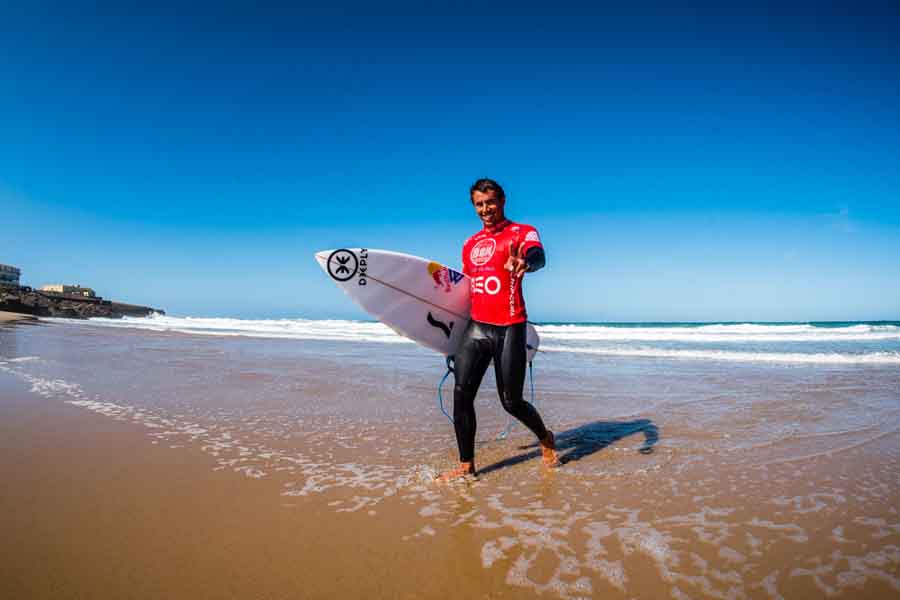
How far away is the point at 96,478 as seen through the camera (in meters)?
3.09

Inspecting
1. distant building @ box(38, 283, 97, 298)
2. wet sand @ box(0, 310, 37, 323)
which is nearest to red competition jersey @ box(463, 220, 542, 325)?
wet sand @ box(0, 310, 37, 323)

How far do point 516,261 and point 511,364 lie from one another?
738mm

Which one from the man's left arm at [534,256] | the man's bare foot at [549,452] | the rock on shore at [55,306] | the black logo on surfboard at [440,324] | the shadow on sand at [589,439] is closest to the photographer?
the man's left arm at [534,256]

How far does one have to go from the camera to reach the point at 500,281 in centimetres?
338

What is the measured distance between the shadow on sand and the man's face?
1.92 metres

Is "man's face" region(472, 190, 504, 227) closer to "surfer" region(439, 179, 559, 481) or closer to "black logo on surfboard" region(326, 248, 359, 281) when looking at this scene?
"surfer" region(439, 179, 559, 481)

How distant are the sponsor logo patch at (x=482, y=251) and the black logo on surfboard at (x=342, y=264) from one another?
4.09 feet

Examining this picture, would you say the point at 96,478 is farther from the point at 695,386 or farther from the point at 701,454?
the point at 695,386

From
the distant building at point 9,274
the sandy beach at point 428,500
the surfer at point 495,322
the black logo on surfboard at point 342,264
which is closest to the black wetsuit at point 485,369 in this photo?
the surfer at point 495,322

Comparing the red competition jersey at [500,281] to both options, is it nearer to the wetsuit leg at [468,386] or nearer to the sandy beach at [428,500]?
the wetsuit leg at [468,386]

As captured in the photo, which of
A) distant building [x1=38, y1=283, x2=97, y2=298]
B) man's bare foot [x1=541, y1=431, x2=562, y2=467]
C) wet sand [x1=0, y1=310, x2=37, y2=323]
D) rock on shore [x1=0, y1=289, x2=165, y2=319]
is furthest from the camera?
distant building [x1=38, y1=283, x2=97, y2=298]

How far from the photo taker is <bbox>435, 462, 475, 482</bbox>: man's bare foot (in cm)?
328

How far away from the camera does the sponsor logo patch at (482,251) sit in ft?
11.3

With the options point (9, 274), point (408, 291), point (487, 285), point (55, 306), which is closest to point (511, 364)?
point (487, 285)
